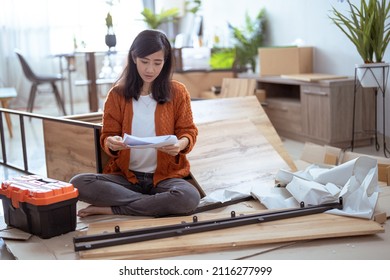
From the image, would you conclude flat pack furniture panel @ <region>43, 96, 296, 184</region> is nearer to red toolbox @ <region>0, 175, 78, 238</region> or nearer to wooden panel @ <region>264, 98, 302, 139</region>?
red toolbox @ <region>0, 175, 78, 238</region>

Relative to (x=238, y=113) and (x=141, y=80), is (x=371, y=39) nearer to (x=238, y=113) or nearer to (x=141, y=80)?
(x=238, y=113)

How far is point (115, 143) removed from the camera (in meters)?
2.36

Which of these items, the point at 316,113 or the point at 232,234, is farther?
the point at 316,113

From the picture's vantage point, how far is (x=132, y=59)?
99.7 inches

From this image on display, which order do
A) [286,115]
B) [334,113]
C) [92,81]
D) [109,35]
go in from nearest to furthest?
[109,35]
[334,113]
[286,115]
[92,81]

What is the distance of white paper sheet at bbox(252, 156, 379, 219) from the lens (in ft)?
7.69

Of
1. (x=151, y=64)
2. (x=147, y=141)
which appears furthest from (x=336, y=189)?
(x=151, y=64)

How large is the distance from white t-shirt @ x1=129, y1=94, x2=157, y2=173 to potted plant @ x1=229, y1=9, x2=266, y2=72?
3.05m

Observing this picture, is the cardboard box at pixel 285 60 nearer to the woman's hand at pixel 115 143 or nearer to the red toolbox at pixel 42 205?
the woman's hand at pixel 115 143

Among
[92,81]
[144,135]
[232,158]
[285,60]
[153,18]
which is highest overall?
[153,18]

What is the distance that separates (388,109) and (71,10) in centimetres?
502

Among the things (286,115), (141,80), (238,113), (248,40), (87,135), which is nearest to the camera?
(141,80)

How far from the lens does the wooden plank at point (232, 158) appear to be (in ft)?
9.35

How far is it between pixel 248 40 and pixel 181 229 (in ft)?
12.6
